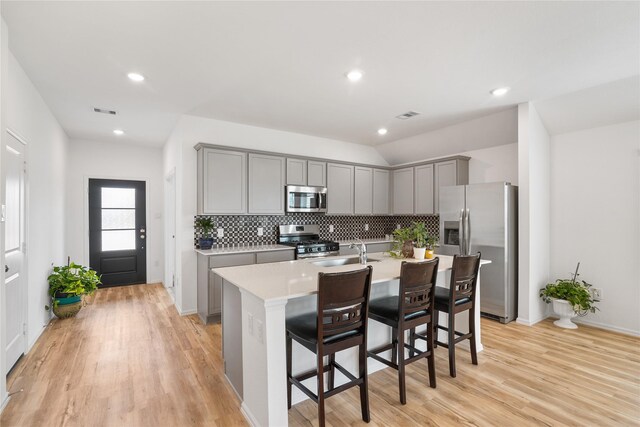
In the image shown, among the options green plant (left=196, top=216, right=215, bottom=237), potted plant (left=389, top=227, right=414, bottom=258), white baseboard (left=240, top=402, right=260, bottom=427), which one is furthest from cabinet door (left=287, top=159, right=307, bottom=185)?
white baseboard (left=240, top=402, right=260, bottom=427)

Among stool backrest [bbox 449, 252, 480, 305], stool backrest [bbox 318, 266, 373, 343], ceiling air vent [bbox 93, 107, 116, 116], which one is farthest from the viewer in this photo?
ceiling air vent [bbox 93, 107, 116, 116]

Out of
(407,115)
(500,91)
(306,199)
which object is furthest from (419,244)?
(306,199)

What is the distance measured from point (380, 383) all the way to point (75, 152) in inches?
246

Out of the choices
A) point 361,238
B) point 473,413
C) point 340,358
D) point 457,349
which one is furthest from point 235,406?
point 361,238

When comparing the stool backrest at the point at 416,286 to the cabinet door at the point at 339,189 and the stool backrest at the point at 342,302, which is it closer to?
the stool backrest at the point at 342,302

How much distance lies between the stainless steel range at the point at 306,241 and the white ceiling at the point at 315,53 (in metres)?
1.95

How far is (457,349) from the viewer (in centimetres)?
321

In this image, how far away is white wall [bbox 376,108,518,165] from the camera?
4352 mm

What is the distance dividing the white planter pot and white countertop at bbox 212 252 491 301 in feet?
6.45

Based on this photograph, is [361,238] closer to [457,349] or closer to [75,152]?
[457,349]

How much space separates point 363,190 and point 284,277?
12.5 ft

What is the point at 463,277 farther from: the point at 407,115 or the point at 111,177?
the point at 111,177

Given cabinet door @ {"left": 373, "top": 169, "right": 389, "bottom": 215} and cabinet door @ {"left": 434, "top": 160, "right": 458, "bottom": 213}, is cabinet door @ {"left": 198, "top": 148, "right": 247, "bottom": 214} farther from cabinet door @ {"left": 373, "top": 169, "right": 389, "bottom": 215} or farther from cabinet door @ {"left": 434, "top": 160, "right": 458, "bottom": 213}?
cabinet door @ {"left": 434, "top": 160, "right": 458, "bottom": 213}

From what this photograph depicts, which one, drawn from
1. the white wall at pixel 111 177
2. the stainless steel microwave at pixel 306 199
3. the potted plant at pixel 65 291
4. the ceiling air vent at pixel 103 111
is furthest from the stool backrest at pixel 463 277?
the white wall at pixel 111 177
